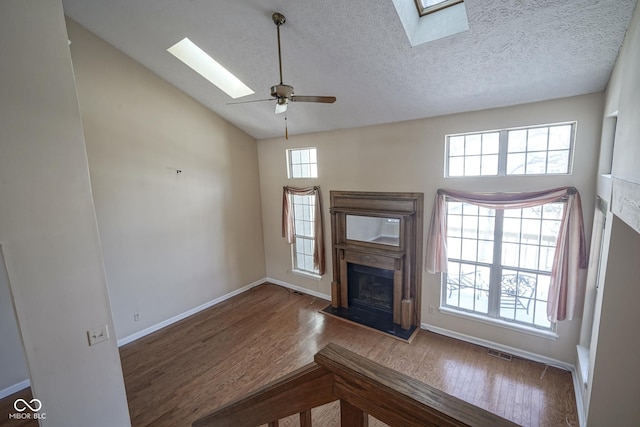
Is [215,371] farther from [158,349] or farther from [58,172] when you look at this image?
[58,172]

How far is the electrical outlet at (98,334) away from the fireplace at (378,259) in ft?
11.2

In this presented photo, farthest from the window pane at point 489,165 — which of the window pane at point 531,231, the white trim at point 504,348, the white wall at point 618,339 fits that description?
the white trim at point 504,348

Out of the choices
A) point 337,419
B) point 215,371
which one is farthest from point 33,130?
point 337,419

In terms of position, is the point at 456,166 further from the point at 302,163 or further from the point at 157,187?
the point at 157,187

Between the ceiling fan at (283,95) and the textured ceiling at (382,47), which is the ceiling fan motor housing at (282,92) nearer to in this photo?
the ceiling fan at (283,95)

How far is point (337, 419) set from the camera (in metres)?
2.87

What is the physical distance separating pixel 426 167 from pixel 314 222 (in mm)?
2281

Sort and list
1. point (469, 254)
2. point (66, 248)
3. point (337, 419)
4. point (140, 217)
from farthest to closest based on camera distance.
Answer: point (140, 217)
point (469, 254)
point (337, 419)
point (66, 248)

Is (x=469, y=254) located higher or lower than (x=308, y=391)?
lower

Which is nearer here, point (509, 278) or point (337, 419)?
point (337, 419)

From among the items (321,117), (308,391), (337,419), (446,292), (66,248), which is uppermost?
(321,117)

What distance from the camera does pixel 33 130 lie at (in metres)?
1.87

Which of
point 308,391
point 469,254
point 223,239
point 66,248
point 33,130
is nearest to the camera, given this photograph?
point 308,391

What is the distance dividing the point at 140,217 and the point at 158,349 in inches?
78.2
